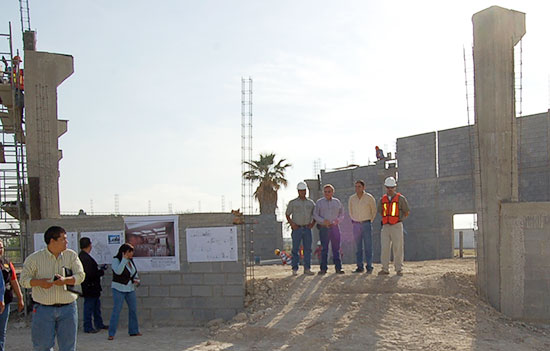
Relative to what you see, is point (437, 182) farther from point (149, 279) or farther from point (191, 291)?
point (149, 279)

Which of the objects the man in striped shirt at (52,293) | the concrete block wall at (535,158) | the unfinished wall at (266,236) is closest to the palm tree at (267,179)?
the unfinished wall at (266,236)

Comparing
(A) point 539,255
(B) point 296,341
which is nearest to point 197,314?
(B) point 296,341

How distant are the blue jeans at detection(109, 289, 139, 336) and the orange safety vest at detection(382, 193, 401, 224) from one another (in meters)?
4.50

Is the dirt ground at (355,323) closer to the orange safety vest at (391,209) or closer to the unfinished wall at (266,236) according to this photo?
the orange safety vest at (391,209)

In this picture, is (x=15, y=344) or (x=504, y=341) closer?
(x=504, y=341)

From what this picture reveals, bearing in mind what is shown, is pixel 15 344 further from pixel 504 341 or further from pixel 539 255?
pixel 539 255

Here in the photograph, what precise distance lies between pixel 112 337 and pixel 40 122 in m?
5.21

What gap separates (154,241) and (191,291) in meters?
1.18

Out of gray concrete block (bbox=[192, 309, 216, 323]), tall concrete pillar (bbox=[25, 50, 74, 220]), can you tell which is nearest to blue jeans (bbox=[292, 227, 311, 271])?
gray concrete block (bbox=[192, 309, 216, 323])

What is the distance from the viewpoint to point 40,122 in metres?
11.4

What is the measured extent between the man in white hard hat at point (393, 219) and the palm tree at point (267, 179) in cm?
1910

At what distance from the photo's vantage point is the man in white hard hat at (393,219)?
9.46 metres

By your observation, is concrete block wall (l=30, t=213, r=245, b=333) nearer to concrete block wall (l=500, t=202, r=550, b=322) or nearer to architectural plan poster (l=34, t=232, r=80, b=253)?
architectural plan poster (l=34, t=232, r=80, b=253)

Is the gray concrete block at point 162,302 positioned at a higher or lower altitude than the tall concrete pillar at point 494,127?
lower
